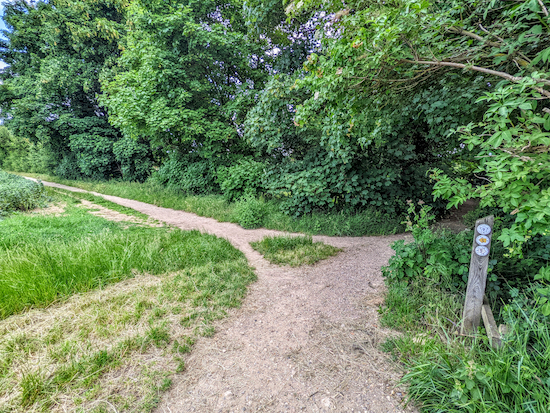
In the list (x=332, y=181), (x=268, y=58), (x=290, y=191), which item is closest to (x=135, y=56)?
(x=268, y=58)

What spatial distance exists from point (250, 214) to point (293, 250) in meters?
2.26

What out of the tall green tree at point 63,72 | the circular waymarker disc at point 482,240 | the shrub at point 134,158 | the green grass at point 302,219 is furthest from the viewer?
the shrub at point 134,158

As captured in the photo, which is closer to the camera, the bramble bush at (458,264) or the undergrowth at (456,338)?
the undergrowth at (456,338)

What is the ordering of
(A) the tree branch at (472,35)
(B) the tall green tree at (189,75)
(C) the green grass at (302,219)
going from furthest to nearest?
(B) the tall green tree at (189,75) < (C) the green grass at (302,219) < (A) the tree branch at (472,35)

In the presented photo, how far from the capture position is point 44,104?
14.4m

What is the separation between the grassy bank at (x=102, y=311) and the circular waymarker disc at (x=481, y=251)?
2.78 metres

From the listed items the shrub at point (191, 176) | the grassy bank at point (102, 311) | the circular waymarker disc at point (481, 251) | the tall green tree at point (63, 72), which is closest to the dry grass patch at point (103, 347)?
the grassy bank at point (102, 311)

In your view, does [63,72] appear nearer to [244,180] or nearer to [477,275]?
[244,180]

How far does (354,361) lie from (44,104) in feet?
65.9

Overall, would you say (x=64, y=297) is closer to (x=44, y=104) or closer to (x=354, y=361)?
(x=354, y=361)

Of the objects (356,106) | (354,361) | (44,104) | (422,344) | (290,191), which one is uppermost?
(44,104)

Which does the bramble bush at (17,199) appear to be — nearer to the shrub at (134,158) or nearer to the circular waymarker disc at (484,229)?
the shrub at (134,158)

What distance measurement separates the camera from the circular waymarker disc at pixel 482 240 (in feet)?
7.66

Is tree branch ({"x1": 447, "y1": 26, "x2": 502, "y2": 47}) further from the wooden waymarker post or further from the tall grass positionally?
the tall grass
